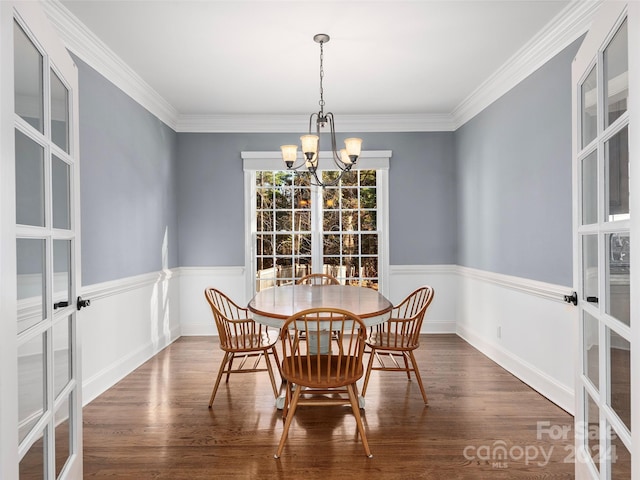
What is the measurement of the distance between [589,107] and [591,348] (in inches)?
38.9

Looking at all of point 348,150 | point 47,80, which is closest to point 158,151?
point 348,150

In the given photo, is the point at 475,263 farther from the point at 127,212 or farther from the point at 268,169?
the point at 127,212

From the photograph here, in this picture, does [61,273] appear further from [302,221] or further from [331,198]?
[331,198]

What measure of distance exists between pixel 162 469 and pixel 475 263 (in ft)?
12.2

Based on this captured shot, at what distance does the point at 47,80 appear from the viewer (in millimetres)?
1555

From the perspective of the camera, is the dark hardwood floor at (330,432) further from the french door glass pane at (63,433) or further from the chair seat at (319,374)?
the french door glass pane at (63,433)

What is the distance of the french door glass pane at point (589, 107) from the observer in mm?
1615

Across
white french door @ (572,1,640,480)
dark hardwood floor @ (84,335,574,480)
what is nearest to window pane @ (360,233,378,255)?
dark hardwood floor @ (84,335,574,480)

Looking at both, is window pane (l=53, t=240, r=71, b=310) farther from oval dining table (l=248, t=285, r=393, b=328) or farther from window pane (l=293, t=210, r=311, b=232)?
window pane (l=293, t=210, r=311, b=232)

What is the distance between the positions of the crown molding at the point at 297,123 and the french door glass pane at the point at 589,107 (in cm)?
360

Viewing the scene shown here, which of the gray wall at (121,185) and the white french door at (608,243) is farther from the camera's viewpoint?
the gray wall at (121,185)

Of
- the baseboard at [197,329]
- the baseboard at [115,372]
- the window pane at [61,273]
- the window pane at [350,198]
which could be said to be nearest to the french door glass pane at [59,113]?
the window pane at [61,273]

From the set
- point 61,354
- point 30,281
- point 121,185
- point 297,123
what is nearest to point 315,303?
point 61,354

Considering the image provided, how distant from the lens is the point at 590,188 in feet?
5.55
